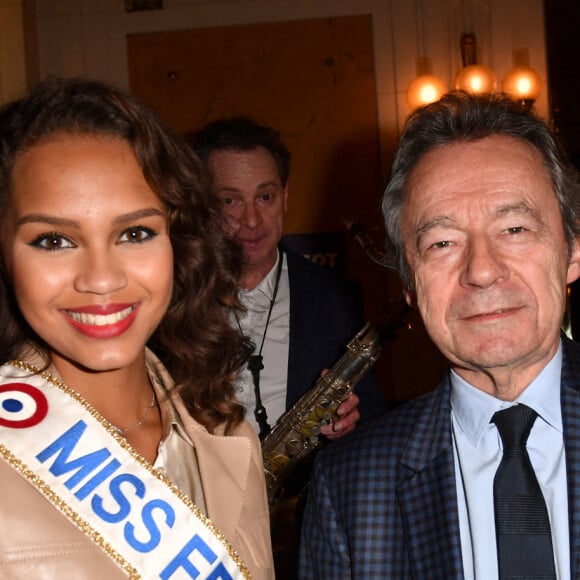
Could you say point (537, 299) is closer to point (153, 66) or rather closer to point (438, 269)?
point (438, 269)

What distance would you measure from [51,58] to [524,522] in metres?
4.64

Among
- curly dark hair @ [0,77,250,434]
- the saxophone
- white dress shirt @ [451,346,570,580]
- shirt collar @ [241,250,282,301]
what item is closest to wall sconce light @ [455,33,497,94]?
shirt collar @ [241,250,282,301]

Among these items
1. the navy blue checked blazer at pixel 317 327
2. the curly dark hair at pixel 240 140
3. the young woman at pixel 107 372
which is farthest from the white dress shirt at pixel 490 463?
the curly dark hair at pixel 240 140

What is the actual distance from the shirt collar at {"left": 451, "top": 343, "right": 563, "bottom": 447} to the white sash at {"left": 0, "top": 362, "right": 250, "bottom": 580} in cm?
53

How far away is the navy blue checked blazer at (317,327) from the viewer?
294 cm

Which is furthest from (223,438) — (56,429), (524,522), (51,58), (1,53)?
(51,58)

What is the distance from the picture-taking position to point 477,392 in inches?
66.1

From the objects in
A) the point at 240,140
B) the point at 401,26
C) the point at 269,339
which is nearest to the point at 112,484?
the point at 269,339

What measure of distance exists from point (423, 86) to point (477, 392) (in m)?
3.60

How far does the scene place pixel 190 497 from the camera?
173 cm

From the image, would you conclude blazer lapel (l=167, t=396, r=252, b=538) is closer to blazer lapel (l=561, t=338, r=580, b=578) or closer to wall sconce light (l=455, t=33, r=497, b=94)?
blazer lapel (l=561, t=338, r=580, b=578)

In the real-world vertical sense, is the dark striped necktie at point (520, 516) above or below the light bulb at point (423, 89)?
below

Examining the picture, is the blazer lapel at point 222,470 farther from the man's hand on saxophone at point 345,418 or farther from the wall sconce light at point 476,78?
the wall sconce light at point 476,78

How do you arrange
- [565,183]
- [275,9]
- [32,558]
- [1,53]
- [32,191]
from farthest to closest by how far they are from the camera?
1. [275,9]
2. [1,53]
3. [565,183]
4. [32,191]
5. [32,558]
